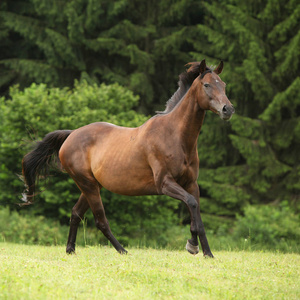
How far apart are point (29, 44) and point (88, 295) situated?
2179cm

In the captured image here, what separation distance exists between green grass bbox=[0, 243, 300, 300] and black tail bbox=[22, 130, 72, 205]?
107 inches

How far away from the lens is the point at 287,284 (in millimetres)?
5391

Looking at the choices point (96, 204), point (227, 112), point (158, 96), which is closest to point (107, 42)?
point (158, 96)

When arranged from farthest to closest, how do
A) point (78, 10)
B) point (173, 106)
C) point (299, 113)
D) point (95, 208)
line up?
1. point (78, 10)
2. point (299, 113)
3. point (95, 208)
4. point (173, 106)

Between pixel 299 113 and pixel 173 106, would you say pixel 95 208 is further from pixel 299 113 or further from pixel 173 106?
pixel 299 113

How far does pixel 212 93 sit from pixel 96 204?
2.79 metres

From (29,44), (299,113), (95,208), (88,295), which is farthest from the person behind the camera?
(29,44)

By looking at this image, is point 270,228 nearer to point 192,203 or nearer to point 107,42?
point 192,203

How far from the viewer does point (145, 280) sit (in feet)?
17.6

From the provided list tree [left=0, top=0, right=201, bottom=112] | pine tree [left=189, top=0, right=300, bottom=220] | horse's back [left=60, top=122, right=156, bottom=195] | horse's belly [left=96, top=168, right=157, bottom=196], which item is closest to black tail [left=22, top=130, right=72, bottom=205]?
horse's back [left=60, top=122, right=156, bottom=195]

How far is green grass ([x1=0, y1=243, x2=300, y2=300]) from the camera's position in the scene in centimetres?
482

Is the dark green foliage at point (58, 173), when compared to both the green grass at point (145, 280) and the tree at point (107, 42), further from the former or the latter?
the tree at point (107, 42)

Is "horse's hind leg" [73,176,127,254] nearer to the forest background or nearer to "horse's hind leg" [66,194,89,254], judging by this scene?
"horse's hind leg" [66,194,89,254]

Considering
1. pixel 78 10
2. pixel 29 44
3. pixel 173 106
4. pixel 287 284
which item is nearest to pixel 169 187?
pixel 173 106
